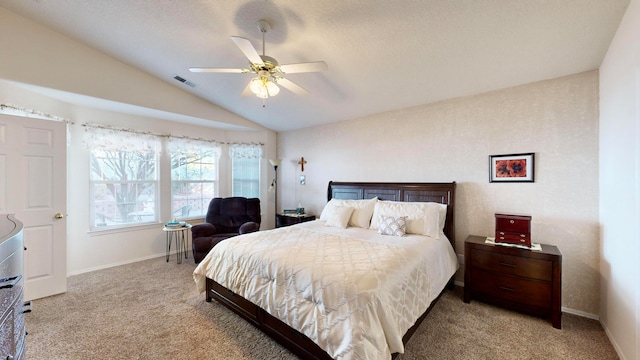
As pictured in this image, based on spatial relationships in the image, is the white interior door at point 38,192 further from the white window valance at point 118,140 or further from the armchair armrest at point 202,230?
the armchair armrest at point 202,230

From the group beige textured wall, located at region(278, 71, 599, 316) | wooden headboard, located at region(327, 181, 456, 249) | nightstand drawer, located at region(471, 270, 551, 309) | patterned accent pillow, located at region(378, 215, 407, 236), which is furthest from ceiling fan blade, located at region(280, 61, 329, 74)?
nightstand drawer, located at region(471, 270, 551, 309)

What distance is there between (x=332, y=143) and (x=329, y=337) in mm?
3521

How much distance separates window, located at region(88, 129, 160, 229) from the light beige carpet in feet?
4.71

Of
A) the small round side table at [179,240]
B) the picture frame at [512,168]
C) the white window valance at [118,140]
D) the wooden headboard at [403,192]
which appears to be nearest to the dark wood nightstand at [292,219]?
the wooden headboard at [403,192]

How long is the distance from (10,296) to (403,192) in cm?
365

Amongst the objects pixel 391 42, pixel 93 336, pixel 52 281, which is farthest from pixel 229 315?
pixel 391 42

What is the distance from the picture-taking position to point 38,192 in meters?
2.87

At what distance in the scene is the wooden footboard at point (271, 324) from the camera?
1.78 m

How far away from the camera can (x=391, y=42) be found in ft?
7.79

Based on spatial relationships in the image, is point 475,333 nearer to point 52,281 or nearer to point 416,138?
point 416,138

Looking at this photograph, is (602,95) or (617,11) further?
(602,95)

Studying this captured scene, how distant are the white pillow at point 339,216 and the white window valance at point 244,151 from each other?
2645 mm

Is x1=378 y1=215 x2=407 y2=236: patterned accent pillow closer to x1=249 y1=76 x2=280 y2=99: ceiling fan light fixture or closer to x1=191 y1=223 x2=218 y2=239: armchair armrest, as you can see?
x1=249 y1=76 x2=280 y2=99: ceiling fan light fixture

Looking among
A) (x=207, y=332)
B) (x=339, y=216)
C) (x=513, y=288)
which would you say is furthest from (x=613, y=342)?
(x=207, y=332)
